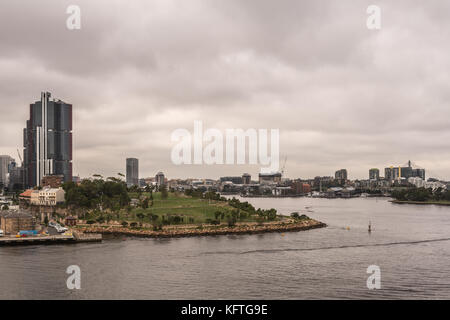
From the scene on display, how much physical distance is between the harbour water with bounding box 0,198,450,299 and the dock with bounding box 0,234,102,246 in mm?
1850

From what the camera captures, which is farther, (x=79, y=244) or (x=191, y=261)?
(x=79, y=244)

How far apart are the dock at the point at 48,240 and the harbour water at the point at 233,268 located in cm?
185

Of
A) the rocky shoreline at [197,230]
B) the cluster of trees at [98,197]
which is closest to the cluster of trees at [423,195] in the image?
the rocky shoreline at [197,230]

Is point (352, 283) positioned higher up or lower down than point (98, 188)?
lower down

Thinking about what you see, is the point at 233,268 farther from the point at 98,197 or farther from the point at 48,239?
the point at 98,197

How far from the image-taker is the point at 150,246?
136 feet

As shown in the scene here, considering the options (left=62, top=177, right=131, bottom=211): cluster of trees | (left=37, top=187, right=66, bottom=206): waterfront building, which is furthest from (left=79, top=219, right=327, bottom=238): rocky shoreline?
(left=37, top=187, right=66, bottom=206): waterfront building

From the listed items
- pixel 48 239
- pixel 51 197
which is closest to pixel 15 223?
pixel 48 239

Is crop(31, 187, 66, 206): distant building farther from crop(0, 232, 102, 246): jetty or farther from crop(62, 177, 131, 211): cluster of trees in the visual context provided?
crop(0, 232, 102, 246): jetty

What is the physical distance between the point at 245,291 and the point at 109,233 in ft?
100

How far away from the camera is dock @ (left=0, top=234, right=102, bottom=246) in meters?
42.8

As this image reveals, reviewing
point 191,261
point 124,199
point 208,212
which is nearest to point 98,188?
point 124,199

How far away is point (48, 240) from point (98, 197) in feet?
98.3

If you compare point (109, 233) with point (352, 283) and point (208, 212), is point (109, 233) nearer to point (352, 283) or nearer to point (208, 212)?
point (208, 212)
